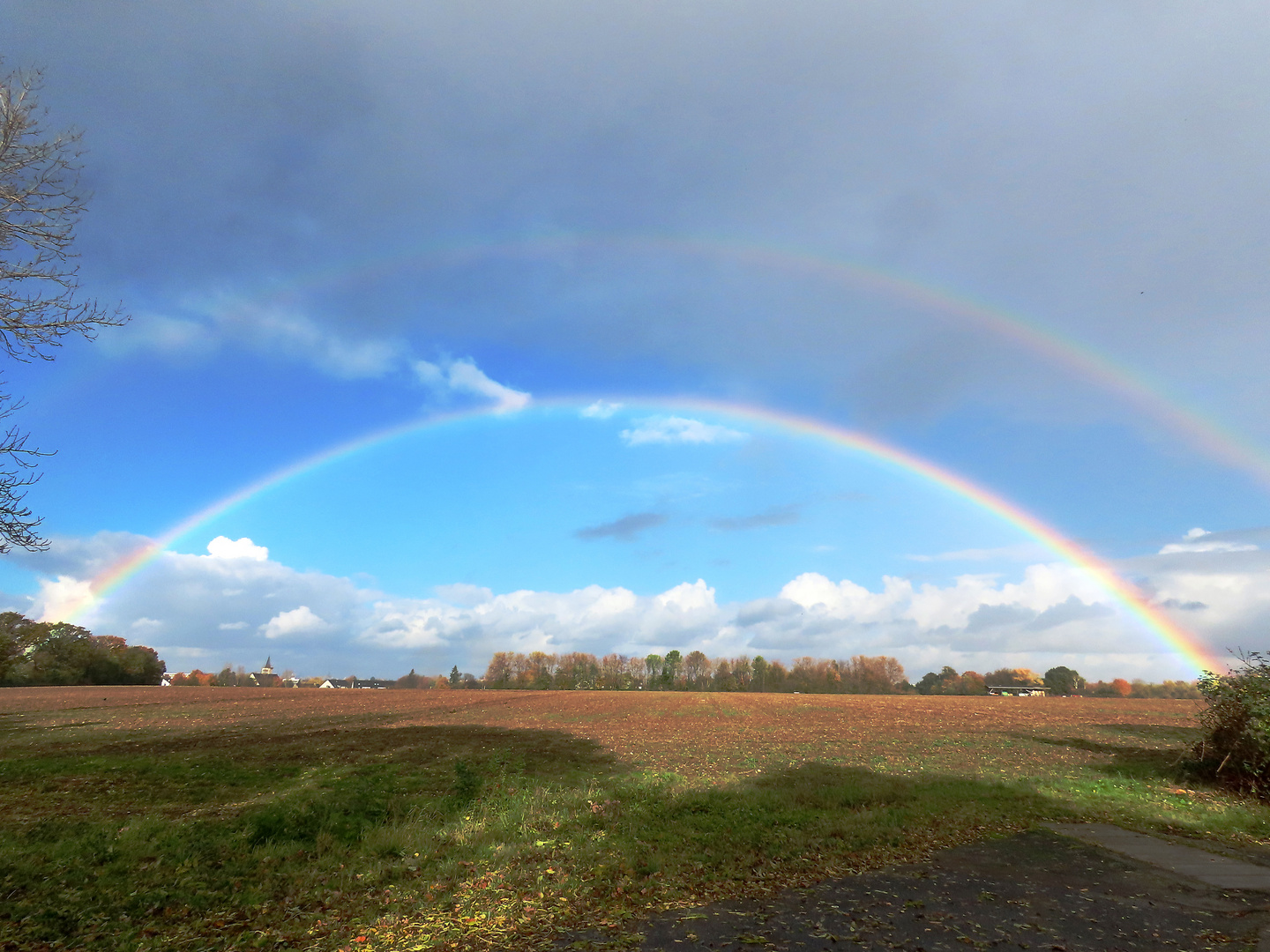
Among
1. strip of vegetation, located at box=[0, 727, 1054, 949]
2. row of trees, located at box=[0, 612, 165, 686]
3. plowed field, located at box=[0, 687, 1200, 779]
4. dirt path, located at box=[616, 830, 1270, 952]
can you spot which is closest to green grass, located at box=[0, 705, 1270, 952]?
strip of vegetation, located at box=[0, 727, 1054, 949]

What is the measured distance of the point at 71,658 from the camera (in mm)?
103562

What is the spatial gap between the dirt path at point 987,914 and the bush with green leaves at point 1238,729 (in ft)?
37.3

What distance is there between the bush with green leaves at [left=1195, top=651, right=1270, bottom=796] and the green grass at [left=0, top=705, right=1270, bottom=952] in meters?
1.11

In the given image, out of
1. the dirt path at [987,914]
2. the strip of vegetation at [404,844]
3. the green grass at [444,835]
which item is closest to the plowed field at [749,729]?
the green grass at [444,835]

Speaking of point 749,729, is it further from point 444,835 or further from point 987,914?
point 987,914

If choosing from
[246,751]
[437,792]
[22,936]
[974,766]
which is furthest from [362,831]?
[974,766]

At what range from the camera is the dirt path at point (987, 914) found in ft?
27.0

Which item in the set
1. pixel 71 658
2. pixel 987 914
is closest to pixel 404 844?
pixel 987 914

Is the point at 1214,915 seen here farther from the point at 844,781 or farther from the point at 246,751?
the point at 246,751

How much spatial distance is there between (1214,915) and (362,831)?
15.3 metres

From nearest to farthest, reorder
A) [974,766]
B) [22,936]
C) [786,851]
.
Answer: [22,936], [786,851], [974,766]

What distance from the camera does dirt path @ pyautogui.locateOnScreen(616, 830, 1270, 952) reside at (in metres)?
8.23

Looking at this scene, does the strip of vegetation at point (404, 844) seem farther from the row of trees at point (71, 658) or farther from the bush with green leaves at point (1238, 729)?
the row of trees at point (71, 658)

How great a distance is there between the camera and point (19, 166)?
34.0 feet
